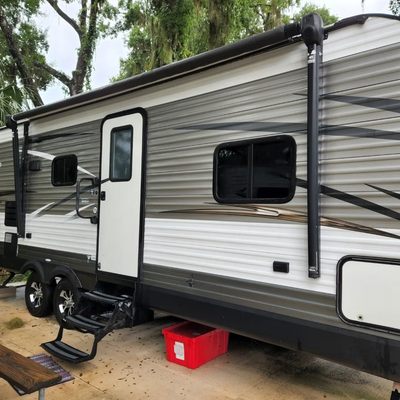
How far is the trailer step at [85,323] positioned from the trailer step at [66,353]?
0.71 feet

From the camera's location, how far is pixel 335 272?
113 inches

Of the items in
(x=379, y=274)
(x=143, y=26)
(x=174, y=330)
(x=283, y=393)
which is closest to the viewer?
(x=379, y=274)

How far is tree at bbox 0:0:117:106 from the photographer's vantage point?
41.9ft

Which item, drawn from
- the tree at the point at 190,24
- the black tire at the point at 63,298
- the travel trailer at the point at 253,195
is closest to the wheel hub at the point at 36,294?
the black tire at the point at 63,298

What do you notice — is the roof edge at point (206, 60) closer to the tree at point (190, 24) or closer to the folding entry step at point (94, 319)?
the folding entry step at point (94, 319)

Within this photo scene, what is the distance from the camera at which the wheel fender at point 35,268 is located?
5.65 meters

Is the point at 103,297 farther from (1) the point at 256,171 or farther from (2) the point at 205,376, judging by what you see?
(1) the point at 256,171

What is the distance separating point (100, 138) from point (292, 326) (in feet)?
9.73

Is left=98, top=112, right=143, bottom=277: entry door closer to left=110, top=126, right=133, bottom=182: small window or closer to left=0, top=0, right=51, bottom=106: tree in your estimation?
left=110, top=126, right=133, bottom=182: small window

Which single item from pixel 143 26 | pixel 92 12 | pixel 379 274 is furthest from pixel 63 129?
pixel 92 12

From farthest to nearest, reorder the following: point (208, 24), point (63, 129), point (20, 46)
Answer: point (20, 46)
point (208, 24)
point (63, 129)

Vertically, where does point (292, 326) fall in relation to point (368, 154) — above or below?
below

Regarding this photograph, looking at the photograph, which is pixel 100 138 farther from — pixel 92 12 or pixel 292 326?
pixel 92 12

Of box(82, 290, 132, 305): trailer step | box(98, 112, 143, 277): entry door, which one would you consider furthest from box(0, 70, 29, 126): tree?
box(82, 290, 132, 305): trailer step
